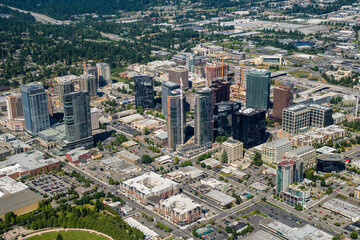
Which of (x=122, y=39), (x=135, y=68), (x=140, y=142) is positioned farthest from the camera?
(x=122, y=39)

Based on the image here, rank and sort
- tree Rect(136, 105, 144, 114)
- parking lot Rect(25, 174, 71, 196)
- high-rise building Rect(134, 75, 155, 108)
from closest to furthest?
parking lot Rect(25, 174, 71, 196), high-rise building Rect(134, 75, 155, 108), tree Rect(136, 105, 144, 114)

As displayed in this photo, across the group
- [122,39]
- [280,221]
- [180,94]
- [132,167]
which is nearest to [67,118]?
[132,167]

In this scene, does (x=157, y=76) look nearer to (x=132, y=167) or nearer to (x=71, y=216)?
(x=132, y=167)

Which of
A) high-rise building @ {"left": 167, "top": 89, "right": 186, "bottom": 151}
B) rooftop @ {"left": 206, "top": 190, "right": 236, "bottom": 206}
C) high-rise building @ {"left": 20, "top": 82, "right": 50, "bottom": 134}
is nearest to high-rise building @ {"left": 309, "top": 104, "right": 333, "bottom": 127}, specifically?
high-rise building @ {"left": 167, "top": 89, "right": 186, "bottom": 151}

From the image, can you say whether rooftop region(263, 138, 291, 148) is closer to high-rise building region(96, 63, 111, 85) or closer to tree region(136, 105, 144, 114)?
tree region(136, 105, 144, 114)

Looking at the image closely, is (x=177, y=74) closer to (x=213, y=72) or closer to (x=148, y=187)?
(x=213, y=72)

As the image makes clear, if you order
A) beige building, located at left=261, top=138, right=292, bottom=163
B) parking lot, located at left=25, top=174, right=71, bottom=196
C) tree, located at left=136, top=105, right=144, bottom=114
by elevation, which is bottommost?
parking lot, located at left=25, top=174, right=71, bottom=196

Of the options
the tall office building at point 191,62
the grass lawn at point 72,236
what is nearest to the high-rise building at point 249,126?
the grass lawn at point 72,236

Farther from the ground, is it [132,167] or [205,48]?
[205,48]
